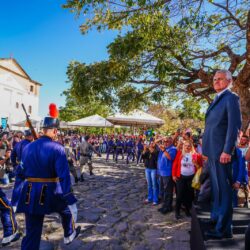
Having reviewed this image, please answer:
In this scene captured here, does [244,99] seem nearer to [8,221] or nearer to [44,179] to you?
[44,179]

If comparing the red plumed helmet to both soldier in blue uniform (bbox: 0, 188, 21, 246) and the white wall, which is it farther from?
the white wall

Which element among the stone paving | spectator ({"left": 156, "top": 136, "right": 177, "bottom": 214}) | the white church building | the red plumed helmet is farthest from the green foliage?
the red plumed helmet

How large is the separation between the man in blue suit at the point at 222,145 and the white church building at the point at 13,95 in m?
35.2

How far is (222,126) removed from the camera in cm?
310

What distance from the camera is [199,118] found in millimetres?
48188

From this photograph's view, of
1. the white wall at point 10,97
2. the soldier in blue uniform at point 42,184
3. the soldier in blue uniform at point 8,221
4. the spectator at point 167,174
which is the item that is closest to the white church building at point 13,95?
the white wall at point 10,97

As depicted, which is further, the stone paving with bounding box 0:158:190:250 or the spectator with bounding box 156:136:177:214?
the spectator with bounding box 156:136:177:214

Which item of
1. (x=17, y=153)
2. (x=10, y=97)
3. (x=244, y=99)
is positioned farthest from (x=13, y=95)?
(x=244, y=99)

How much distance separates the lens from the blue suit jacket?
2941mm

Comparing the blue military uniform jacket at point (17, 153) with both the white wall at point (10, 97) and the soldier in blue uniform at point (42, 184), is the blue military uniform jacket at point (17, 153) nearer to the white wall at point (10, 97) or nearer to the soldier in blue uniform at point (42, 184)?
the soldier in blue uniform at point (42, 184)

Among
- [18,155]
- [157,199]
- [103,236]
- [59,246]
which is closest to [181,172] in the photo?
A: [157,199]

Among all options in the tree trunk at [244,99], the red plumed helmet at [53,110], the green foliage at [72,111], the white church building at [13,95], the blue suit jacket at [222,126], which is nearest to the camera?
the blue suit jacket at [222,126]

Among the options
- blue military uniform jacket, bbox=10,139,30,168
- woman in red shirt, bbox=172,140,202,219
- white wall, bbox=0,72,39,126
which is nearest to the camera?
woman in red shirt, bbox=172,140,202,219

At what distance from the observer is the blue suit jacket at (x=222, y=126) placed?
294cm
